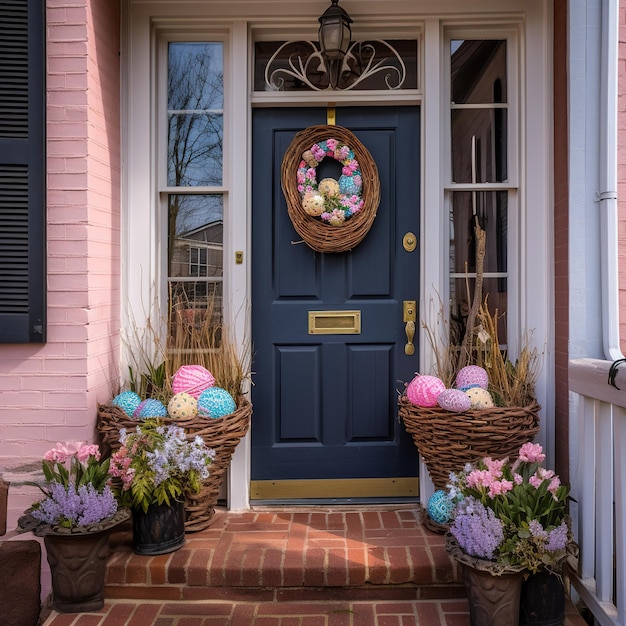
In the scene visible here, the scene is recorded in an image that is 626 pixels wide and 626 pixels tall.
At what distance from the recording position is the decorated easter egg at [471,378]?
3.30 meters

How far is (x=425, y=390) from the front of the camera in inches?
126

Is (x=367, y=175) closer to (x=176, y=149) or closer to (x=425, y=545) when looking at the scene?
(x=176, y=149)

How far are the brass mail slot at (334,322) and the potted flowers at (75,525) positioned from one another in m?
1.35

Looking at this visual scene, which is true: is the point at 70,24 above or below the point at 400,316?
above

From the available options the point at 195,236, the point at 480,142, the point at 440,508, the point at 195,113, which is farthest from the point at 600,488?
the point at 195,113

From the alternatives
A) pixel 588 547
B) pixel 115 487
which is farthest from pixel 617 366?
pixel 115 487

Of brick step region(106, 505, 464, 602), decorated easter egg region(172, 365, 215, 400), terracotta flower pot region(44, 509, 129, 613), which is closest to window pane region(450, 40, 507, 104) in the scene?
decorated easter egg region(172, 365, 215, 400)

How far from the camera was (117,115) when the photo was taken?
3506 mm

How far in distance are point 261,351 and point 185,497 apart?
886 millimetres

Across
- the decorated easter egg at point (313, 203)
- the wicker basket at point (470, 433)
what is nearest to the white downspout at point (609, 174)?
the wicker basket at point (470, 433)

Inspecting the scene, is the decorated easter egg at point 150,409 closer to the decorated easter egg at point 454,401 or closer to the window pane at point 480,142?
the decorated easter egg at point 454,401

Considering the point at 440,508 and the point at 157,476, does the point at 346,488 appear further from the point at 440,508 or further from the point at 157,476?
the point at 157,476

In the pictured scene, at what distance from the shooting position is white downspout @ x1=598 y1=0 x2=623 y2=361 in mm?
2928

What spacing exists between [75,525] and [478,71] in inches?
119
